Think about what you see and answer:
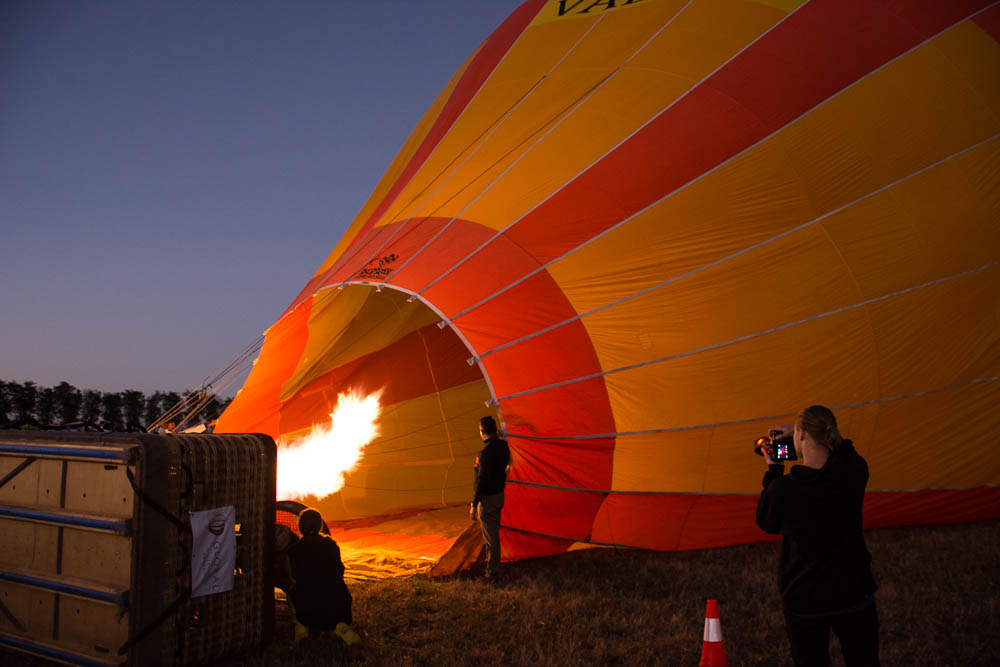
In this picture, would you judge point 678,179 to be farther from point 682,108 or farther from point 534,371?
point 534,371

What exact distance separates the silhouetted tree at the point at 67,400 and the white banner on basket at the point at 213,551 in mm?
18936

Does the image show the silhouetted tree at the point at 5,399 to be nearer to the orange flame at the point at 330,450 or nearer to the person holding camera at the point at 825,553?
the orange flame at the point at 330,450

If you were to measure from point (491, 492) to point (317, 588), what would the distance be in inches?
54.6

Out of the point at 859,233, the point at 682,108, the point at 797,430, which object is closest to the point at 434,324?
the point at 682,108

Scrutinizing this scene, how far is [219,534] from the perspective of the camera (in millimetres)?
Result: 3430

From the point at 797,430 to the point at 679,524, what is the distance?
262 centimetres

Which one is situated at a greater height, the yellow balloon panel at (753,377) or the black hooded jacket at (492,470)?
the yellow balloon panel at (753,377)

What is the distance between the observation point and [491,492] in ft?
15.9

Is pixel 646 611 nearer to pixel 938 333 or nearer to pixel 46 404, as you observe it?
pixel 938 333

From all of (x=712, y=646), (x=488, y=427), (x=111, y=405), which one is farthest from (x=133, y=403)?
(x=712, y=646)

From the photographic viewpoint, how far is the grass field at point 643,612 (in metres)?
3.54

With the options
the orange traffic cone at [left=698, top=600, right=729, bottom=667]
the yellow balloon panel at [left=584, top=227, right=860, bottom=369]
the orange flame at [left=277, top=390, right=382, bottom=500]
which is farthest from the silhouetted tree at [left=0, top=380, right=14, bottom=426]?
the orange traffic cone at [left=698, top=600, right=729, bottom=667]

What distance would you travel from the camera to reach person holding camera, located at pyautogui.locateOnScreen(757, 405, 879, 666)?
2311 mm

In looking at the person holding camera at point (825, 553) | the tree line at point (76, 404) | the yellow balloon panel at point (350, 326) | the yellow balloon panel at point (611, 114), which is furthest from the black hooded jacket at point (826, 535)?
the tree line at point (76, 404)
